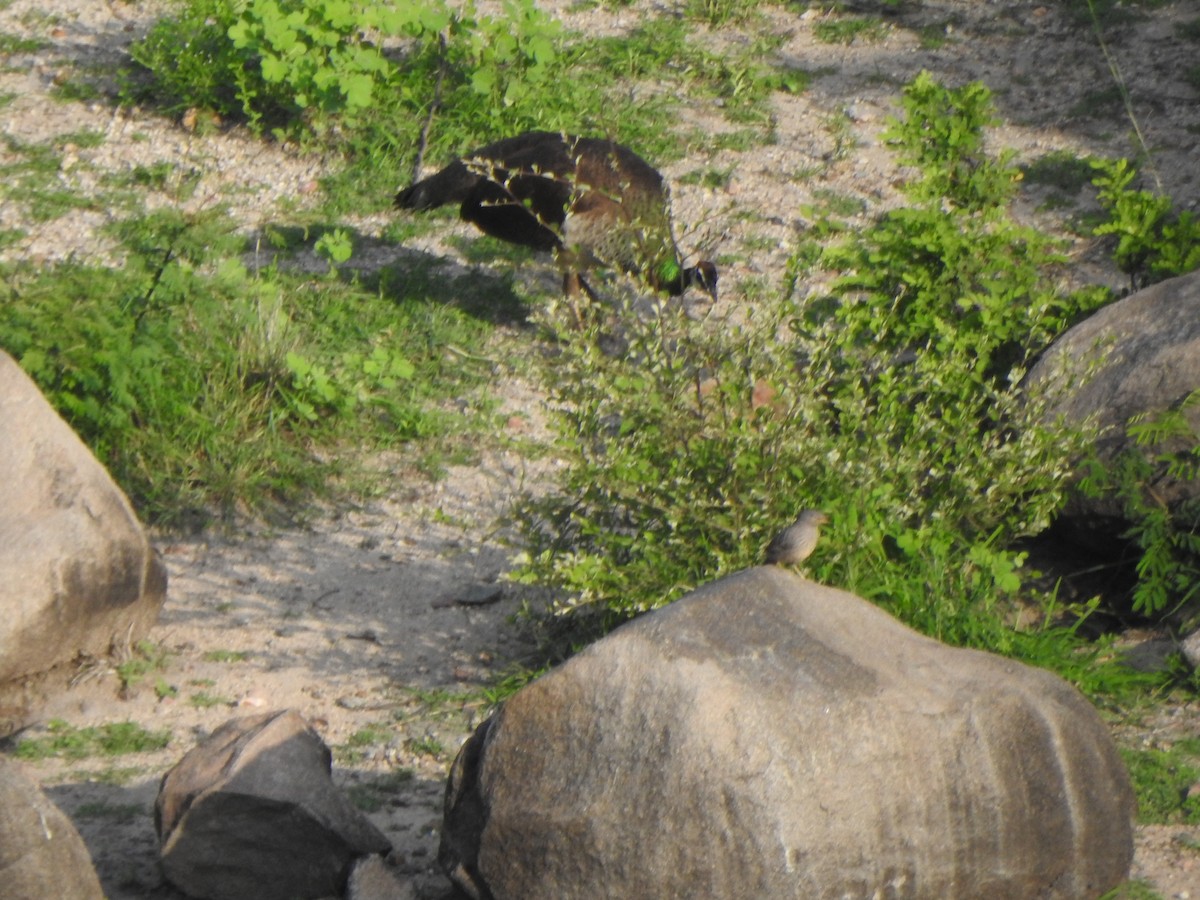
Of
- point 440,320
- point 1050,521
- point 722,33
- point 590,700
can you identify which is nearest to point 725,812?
point 590,700

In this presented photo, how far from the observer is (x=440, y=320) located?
742cm

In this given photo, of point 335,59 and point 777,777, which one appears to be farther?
point 335,59

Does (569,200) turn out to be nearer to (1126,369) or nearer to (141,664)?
(1126,369)

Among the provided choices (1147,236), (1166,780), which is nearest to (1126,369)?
(1147,236)

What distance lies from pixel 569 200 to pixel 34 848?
4368 mm

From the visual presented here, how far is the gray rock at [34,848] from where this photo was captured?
3.27 m

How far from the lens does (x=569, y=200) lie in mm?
7074

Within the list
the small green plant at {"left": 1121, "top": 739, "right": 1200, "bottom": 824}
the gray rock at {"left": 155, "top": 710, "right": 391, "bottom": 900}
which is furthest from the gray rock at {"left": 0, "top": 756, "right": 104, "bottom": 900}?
the small green plant at {"left": 1121, "top": 739, "right": 1200, "bottom": 824}

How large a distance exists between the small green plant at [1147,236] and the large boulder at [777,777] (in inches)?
116

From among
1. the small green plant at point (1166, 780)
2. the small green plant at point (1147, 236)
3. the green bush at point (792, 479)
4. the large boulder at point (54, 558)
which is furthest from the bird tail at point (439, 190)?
the small green plant at point (1166, 780)

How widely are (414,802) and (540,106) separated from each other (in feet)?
17.0

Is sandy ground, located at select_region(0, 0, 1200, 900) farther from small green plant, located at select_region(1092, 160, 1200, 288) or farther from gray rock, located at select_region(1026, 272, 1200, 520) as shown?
small green plant, located at select_region(1092, 160, 1200, 288)

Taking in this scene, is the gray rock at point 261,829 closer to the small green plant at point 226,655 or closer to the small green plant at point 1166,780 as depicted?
the small green plant at point 226,655

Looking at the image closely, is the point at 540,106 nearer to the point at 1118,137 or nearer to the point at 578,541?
the point at 1118,137
